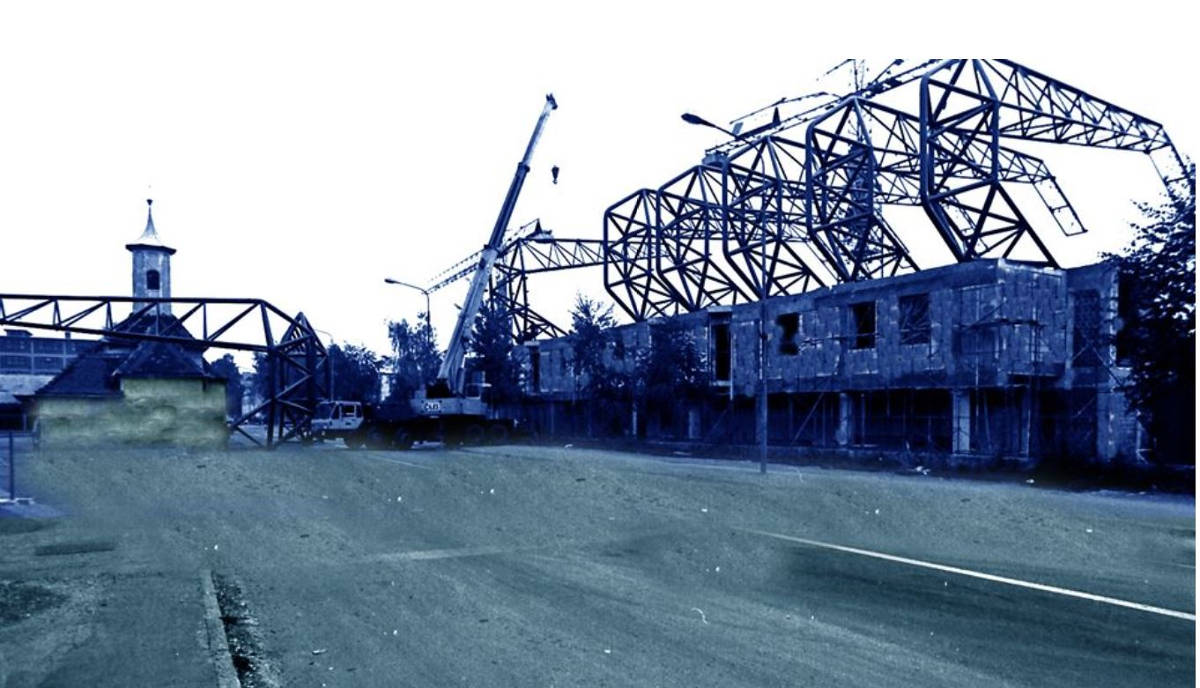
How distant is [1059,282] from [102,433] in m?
34.5

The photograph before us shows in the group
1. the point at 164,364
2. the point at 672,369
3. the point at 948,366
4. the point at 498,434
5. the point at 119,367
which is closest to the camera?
the point at 948,366

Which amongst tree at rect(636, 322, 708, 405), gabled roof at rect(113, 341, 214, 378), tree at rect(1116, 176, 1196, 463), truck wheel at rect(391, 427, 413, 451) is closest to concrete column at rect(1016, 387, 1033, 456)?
tree at rect(1116, 176, 1196, 463)

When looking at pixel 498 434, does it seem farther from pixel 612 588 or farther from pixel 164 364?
pixel 612 588

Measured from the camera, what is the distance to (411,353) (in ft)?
166

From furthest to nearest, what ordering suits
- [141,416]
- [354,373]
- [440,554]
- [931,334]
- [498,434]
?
[354,373] → [498,434] → [141,416] → [931,334] → [440,554]

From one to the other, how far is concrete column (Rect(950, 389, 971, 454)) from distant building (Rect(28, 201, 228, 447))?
25.0m

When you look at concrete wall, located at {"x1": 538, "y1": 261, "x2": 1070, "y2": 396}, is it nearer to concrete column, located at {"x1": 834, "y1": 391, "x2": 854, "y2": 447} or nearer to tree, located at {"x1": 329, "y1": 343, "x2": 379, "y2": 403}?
concrete column, located at {"x1": 834, "y1": 391, "x2": 854, "y2": 447}

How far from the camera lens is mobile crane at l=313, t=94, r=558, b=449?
30.2m

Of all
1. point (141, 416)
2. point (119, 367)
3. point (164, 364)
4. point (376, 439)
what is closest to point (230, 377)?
point (164, 364)

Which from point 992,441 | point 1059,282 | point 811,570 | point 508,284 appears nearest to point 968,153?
point 1059,282

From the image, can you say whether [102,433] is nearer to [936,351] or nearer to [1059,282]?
[936,351]

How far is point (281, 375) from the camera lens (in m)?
24.9

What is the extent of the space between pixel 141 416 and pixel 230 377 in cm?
350

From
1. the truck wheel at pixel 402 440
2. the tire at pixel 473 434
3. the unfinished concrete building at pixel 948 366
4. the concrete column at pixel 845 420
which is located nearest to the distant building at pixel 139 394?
the truck wheel at pixel 402 440
